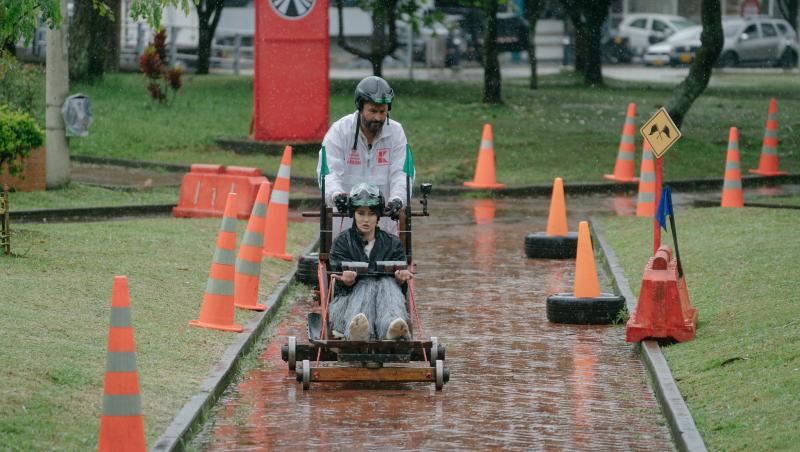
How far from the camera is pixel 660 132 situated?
12.5 meters

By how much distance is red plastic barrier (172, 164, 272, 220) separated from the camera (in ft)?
56.2

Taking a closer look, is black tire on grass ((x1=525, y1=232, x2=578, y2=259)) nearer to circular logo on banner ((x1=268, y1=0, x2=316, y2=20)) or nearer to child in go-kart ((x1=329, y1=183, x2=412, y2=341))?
child in go-kart ((x1=329, y1=183, x2=412, y2=341))

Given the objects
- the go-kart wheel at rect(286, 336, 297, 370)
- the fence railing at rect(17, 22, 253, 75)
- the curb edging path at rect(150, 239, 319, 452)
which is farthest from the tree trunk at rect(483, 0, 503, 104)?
the go-kart wheel at rect(286, 336, 297, 370)

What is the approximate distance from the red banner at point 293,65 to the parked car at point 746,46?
28264 mm

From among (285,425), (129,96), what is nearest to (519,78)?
(129,96)

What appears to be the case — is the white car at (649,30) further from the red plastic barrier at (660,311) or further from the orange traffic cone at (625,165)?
the red plastic barrier at (660,311)

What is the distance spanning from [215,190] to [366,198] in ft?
26.0

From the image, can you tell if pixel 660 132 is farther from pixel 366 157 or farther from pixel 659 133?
pixel 366 157

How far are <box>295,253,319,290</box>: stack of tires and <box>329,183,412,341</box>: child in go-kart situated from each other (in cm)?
320

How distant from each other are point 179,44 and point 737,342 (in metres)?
38.8

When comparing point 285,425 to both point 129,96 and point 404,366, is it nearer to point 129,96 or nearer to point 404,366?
point 404,366

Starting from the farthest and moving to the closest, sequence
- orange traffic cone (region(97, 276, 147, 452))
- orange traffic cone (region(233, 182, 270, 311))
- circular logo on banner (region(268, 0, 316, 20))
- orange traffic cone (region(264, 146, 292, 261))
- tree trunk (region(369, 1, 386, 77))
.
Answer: tree trunk (region(369, 1, 386, 77)), circular logo on banner (region(268, 0, 316, 20)), orange traffic cone (region(264, 146, 292, 261)), orange traffic cone (region(233, 182, 270, 311)), orange traffic cone (region(97, 276, 147, 452))

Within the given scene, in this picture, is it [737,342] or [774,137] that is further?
[774,137]

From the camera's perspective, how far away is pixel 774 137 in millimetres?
24047
